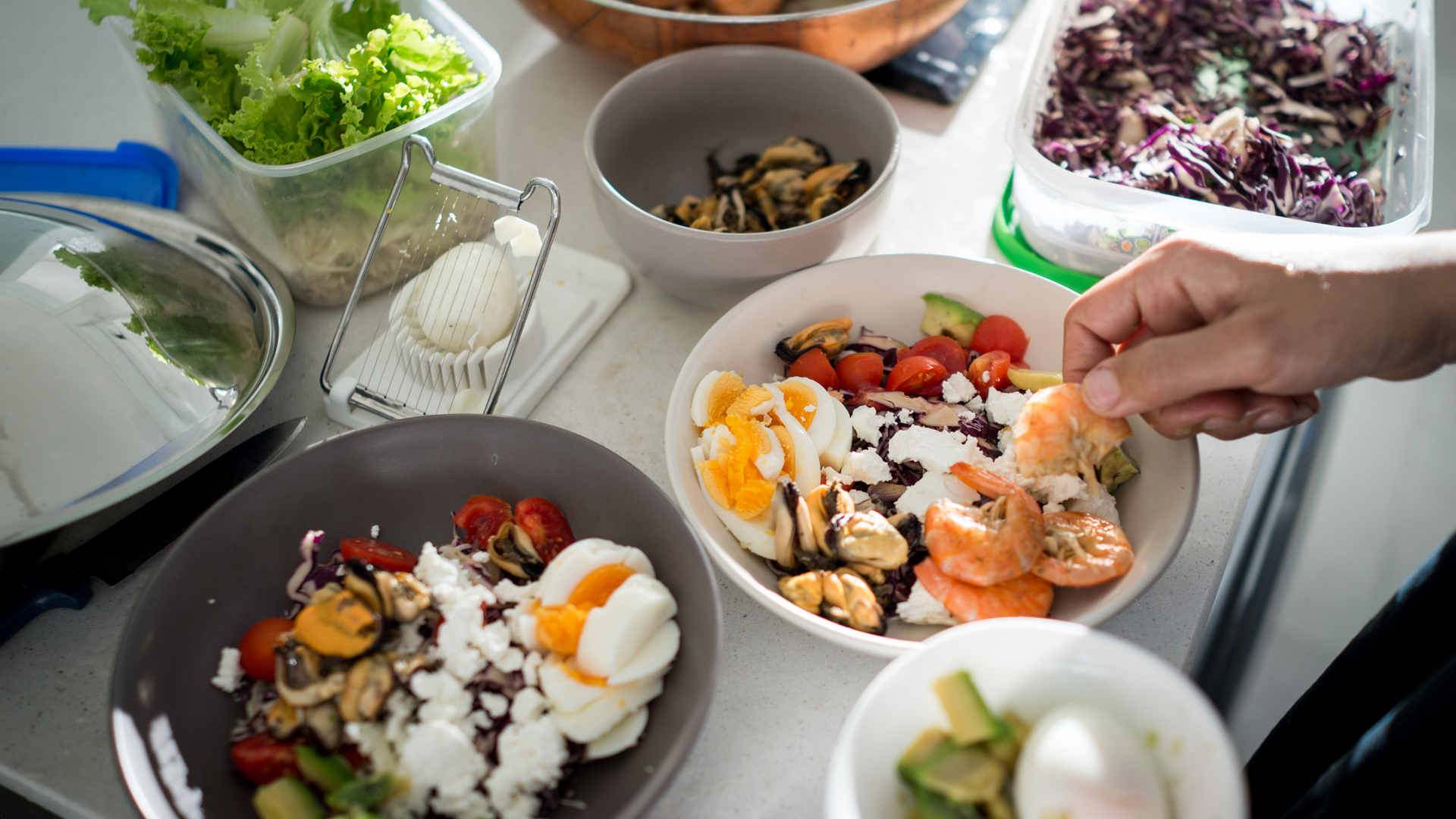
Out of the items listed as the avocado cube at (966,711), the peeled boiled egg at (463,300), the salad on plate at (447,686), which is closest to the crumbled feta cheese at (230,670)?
the salad on plate at (447,686)

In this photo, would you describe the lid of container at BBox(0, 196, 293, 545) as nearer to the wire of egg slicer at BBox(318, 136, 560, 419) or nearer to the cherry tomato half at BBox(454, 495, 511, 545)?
the wire of egg slicer at BBox(318, 136, 560, 419)

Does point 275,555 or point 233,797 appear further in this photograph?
point 275,555

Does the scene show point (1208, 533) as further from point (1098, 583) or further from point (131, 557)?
point (131, 557)

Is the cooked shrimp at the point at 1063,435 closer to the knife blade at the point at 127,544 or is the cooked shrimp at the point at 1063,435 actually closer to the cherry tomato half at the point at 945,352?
the cherry tomato half at the point at 945,352

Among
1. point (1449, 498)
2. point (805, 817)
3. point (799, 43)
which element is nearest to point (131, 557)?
point (805, 817)

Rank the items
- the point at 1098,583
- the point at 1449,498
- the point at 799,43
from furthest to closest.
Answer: the point at 1449,498
the point at 799,43
the point at 1098,583

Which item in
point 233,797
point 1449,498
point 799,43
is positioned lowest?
point 1449,498

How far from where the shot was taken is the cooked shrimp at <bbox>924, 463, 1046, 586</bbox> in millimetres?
812

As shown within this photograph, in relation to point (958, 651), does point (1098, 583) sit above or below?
below

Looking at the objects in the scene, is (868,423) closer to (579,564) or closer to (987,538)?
(987,538)

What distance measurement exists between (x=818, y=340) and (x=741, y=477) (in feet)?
0.79

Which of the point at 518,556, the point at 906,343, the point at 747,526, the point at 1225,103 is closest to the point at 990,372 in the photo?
the point at 906,343

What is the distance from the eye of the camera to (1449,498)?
1.77m

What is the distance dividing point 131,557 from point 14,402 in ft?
0.68
